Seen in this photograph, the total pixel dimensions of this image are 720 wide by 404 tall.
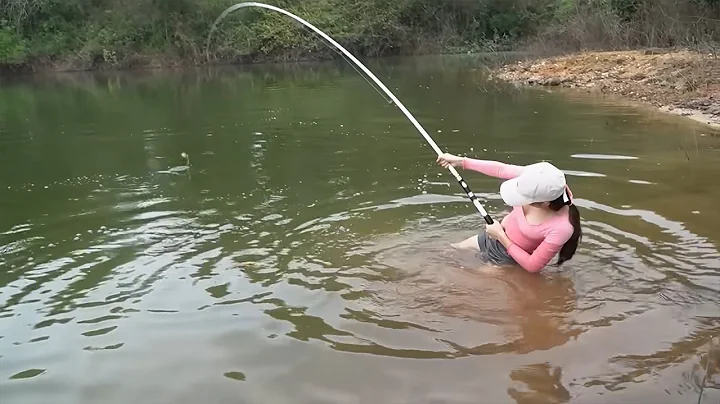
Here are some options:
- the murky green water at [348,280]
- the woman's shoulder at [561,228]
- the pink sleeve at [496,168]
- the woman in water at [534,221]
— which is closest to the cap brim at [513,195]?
the woman in water at [534,221]

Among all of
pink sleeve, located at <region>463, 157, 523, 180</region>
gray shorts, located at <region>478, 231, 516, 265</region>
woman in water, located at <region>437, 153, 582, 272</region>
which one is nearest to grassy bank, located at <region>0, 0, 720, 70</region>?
pink sleeve, located at <region>463, 157, 523, 180</region>

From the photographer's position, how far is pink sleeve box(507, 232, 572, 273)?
549 cm

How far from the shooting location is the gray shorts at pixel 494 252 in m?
6.04

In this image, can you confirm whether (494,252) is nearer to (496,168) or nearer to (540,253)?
(540,253)

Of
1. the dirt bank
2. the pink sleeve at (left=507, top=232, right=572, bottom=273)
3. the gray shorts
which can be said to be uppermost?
the pink sleeve at (left=507, top=232, right=572, bottom=273)

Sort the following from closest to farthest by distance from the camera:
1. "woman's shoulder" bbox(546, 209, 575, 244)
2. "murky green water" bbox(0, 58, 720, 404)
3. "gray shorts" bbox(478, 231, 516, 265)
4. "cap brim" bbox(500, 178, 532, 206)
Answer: "murky green water" bbox(0, 58, 720, 404) → "cap brim" bbox(500, 178, 532, 206) → "woman's shoulder" bbox(546, 209, 575, 244) → "gray shorts" bbox(478, 231, 516, 265)

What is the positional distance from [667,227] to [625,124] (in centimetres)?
683

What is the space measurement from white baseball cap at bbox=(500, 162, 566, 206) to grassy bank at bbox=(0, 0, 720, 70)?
106 feet

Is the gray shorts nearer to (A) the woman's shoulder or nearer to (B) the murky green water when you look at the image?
(B) the murky green water

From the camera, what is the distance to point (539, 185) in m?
5.24

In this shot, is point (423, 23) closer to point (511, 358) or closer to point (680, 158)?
point (680, 158)

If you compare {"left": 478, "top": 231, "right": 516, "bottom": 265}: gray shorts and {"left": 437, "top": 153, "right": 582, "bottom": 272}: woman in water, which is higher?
{"left": 437, "top": 153, "right": 582, "bottom": 272}: woman in water

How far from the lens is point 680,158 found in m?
10.0

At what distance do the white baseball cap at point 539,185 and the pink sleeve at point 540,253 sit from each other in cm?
37
